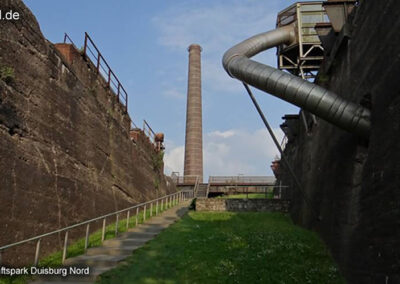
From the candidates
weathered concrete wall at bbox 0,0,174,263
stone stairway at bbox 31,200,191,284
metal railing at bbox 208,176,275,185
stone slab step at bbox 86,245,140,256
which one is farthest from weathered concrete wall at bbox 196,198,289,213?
metal railing at bbox 208,176,275,185

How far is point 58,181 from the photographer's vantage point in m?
10.2

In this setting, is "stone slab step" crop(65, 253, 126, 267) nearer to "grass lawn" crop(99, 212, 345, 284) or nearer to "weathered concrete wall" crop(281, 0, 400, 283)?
"grass lawn" crop(99, 212, 345, 284)

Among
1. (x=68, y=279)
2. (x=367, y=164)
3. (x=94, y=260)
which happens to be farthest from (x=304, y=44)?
(x=68, y=279)

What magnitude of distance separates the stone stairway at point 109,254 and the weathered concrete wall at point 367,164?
4878 mm

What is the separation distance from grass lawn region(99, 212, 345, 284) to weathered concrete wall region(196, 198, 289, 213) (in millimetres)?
5297

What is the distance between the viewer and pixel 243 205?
17938 millimetres

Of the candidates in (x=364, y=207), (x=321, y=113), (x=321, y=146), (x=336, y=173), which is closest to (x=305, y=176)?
(x=321, y=146)

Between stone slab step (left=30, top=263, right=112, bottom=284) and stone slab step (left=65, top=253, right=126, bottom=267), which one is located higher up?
stone slab step (left=65, top=253, right=126, bottom=267)

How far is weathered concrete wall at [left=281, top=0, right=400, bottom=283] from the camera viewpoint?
5.56 m

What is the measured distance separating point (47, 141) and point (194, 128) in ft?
98.6

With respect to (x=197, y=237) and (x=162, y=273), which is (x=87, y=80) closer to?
(x=197, y=237)

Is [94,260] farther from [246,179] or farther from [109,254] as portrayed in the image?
[246,179]

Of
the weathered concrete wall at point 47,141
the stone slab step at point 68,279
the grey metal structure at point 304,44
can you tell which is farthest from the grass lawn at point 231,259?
the grey metal structure at point 304,44

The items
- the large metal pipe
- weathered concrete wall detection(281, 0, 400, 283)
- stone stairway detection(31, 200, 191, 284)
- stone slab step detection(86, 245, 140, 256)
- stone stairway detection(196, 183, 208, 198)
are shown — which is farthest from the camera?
stone stairway detection(196, 183, 208, 198)
